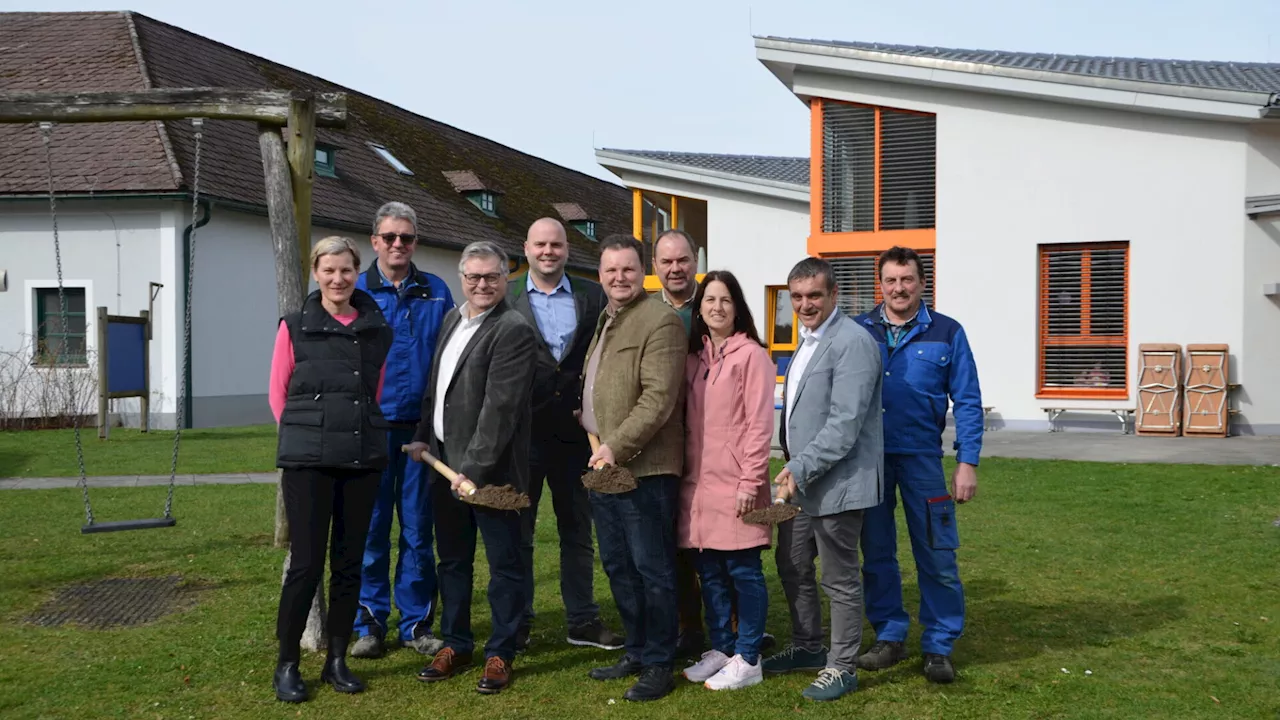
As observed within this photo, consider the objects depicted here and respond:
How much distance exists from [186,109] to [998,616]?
5.14 meters

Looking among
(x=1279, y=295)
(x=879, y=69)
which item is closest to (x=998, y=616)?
(x=1279, y=295)

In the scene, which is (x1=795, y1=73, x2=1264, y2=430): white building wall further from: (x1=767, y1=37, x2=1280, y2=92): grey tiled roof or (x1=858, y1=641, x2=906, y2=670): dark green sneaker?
(x1=858, y1=641, x2=906, y2=670): dark green sneaker

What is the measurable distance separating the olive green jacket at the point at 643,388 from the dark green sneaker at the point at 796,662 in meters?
1.02

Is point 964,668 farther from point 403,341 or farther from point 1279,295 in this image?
point 1279,295

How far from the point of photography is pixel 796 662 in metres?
5.40

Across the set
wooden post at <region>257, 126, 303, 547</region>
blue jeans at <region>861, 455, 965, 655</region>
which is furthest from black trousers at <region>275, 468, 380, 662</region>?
blue jeans at <region>861, 455, 965, 655</region>

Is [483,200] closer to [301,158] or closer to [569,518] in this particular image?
[301,158]

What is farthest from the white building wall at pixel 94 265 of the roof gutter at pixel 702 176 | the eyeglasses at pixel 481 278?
the eyeglasses at pixel 481 278

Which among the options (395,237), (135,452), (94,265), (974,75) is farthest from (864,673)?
(94,265)

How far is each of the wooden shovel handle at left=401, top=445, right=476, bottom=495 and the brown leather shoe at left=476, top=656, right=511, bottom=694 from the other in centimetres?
76

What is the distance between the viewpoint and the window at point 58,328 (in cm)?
2043

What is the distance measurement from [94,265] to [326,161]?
7.11 meters

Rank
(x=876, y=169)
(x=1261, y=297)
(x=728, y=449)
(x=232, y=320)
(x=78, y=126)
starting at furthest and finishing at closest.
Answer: (x=78, y=126) < (x=232, y=320) < (x=876, y=169) < (x=1261, y=297) < (x=728, y=449)

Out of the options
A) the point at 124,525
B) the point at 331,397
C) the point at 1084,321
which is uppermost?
the point at 1084,321
